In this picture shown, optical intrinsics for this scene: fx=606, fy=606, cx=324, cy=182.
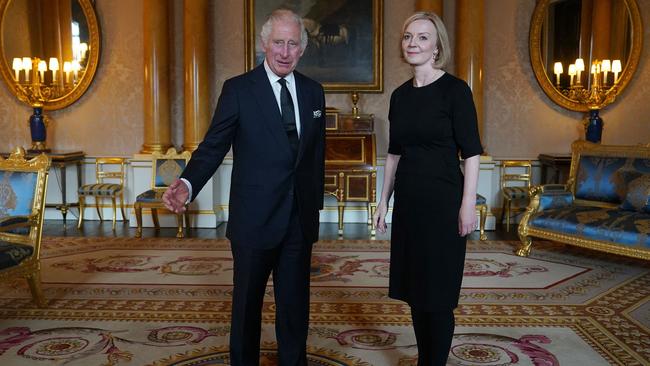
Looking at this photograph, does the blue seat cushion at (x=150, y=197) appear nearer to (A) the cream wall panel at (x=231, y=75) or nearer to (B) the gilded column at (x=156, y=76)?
(B) the gilded column at (x=156, y=76)

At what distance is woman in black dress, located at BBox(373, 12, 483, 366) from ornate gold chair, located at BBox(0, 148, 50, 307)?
2.59m

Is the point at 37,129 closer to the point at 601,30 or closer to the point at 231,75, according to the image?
the point at 231,75

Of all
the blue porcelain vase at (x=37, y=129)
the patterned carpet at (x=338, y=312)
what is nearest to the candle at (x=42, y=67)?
the blue porcelain vase at (x=37, y=129)

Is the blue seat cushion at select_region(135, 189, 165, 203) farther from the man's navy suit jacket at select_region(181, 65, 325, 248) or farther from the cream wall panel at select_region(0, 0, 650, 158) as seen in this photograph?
the man's navy suit jacket at select_region(181, 65, 325, 248)

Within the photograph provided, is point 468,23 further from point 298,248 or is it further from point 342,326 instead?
point 298,248

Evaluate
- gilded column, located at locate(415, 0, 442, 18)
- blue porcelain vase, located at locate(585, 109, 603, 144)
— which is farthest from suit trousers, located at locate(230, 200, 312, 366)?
blue porcelain vase, located at locate(585, 109, 603, 144)

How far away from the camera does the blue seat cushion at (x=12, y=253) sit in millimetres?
3695

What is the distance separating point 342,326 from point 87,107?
5357 mm

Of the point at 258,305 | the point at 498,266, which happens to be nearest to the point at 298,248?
the point at 258,305

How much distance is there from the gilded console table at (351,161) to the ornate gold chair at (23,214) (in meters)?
3.25

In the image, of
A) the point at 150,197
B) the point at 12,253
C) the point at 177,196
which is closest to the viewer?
the point at 177,196

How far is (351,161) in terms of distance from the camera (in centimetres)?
674

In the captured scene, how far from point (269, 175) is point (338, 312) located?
169cm

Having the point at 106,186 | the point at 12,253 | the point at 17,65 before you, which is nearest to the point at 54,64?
the point at 17,65
